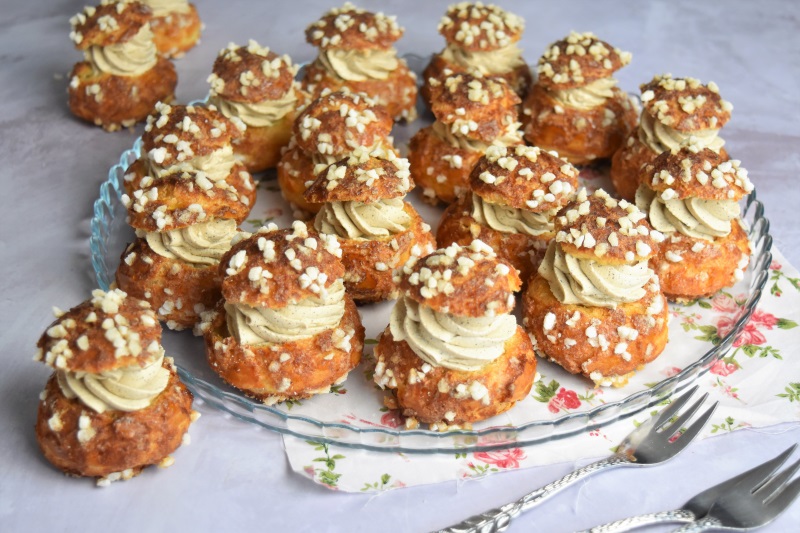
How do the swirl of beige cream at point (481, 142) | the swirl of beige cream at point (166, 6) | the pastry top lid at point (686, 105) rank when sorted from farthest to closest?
the swirl of beige cream at point (166, 6), the swirl of beige cream at point (481, 142), the pastry top lid at point (686, 105)

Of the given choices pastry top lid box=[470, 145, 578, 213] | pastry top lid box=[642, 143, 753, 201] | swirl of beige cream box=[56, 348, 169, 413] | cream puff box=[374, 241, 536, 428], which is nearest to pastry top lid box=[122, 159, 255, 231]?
swirl of beige cream box=[56, 348, 169, 413]

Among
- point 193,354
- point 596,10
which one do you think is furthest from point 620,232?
point 596,10

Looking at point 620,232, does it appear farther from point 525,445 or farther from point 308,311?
point 308,311

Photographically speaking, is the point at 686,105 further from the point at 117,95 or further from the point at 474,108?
the point at 117,95

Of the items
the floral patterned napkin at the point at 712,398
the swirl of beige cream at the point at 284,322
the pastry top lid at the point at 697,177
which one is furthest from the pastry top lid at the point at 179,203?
the pastry top lid at the point at 697,177

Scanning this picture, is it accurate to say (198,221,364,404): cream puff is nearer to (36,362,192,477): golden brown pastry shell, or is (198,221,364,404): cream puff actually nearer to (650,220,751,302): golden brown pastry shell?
(36,362,192,477): golden brown pastry shell

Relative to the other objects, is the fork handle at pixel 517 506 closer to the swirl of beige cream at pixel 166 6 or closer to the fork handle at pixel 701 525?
Result: the fork handle at pixel 701 525
